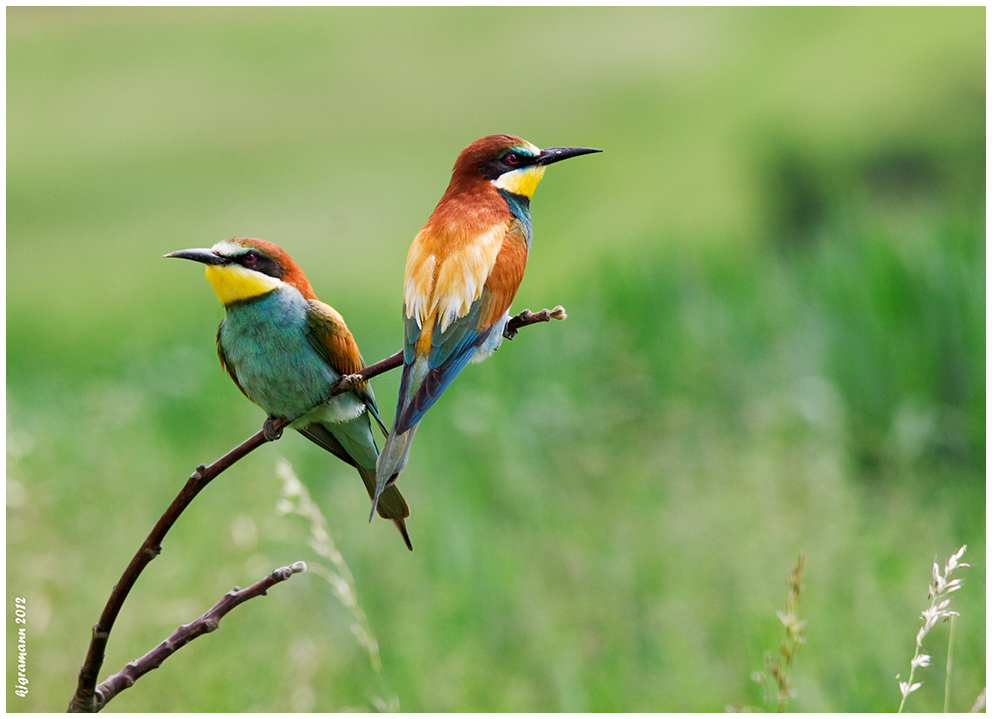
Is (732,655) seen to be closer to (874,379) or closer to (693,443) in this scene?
(693,443)

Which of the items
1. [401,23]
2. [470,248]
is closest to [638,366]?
[401,23]

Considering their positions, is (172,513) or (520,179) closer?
(172,513)

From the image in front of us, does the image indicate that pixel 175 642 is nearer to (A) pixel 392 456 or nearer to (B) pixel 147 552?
(B) pixel 147 552

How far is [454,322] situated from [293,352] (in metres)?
0.11

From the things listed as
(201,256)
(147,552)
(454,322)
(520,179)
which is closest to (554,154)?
(520,179)

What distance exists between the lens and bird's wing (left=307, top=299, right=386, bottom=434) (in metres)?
0.64

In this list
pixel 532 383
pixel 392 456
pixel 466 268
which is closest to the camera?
pixel 392 456

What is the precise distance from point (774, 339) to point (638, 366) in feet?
1.48

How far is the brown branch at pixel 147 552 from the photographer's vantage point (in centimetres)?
57

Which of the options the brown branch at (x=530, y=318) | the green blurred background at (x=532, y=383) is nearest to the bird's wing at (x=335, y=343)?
the brown branch at (x=530, y=318)

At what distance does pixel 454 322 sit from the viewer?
24.7 inches

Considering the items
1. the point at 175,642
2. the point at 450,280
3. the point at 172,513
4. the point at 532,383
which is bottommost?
the point at 532,383

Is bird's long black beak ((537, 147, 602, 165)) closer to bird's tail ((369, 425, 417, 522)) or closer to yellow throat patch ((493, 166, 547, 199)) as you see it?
yellow throat patch ((493, 166, 547, 199))

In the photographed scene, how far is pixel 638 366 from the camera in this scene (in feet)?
9.02
